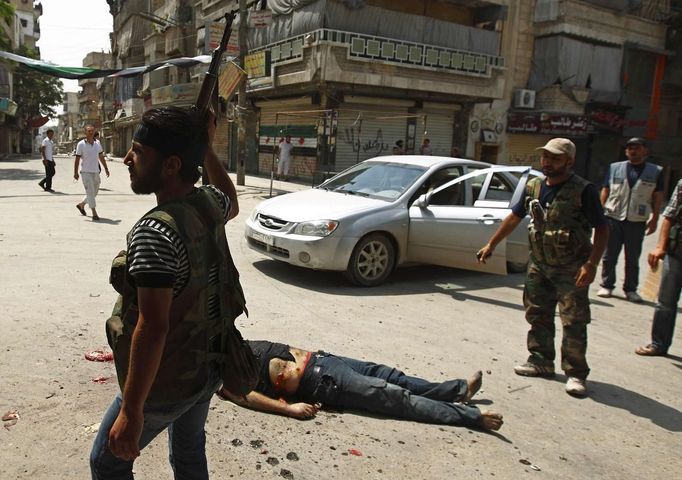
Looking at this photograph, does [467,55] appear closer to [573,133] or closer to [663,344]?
[573,133]

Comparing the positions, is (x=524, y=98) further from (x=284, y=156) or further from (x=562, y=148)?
(x=562, y=148)

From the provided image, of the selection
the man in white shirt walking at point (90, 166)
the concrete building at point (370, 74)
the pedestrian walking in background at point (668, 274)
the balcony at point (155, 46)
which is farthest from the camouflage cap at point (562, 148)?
the balcony at point (155, 46)

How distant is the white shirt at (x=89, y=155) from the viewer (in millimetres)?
9766

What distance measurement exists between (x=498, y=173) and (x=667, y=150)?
2796 centimetres

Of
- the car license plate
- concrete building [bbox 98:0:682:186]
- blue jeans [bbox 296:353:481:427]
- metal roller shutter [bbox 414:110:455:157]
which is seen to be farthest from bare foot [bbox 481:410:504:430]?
metal roller shutter [bbox 414:110:455:157]

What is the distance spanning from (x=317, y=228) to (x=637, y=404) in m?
3.56

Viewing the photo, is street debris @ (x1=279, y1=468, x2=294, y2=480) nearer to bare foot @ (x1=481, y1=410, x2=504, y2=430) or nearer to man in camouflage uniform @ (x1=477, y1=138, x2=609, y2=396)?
bare foot @ (x1=481, y1=410, x2=504, y2=430)

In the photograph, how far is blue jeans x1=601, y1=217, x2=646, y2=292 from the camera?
21.7 ft

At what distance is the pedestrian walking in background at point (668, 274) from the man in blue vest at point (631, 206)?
1.82 metres

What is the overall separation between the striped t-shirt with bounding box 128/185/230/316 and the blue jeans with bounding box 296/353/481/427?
1805mm

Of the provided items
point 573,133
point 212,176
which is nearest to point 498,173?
point 212,176

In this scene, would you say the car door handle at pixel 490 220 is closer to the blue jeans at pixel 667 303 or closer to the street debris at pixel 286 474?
the blue jeans at pixel 667 303

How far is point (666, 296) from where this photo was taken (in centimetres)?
462

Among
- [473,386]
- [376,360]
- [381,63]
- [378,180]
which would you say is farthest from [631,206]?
[381,63]
